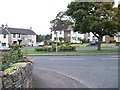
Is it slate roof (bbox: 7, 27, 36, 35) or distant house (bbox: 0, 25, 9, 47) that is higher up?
slate roof (bbox: 7, 27, 36, 35)

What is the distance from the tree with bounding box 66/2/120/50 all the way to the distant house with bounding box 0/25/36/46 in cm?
4446

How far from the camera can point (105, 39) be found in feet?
291

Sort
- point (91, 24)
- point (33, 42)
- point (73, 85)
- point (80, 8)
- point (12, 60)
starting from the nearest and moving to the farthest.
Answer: point (12, 60)
point (73, 85)
point (91, 24)
point (80, 8)
point (33, 42)

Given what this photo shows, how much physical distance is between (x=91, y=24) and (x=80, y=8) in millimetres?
3736

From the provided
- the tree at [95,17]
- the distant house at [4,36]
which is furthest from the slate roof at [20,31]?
the tree at [95,17]

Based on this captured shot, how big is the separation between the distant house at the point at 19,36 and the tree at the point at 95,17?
146 ft

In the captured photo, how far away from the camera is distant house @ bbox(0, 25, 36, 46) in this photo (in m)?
81.4

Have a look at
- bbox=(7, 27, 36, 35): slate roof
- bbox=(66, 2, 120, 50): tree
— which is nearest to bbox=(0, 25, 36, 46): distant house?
bbox=(7, 27, 36, 35): slate roof

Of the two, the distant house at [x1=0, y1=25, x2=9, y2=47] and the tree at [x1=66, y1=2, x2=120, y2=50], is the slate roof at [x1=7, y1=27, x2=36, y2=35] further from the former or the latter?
the tree at [x1=66, y1=2, x2=120, y2=50]

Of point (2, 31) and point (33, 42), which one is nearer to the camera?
point (2, 31)

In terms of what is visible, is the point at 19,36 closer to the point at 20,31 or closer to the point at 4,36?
the point at 20,31

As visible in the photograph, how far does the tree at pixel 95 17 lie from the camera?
34156mm

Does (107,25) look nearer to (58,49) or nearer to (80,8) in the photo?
(80,8)

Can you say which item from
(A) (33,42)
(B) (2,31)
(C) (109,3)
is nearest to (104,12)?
(C) (109,3)
